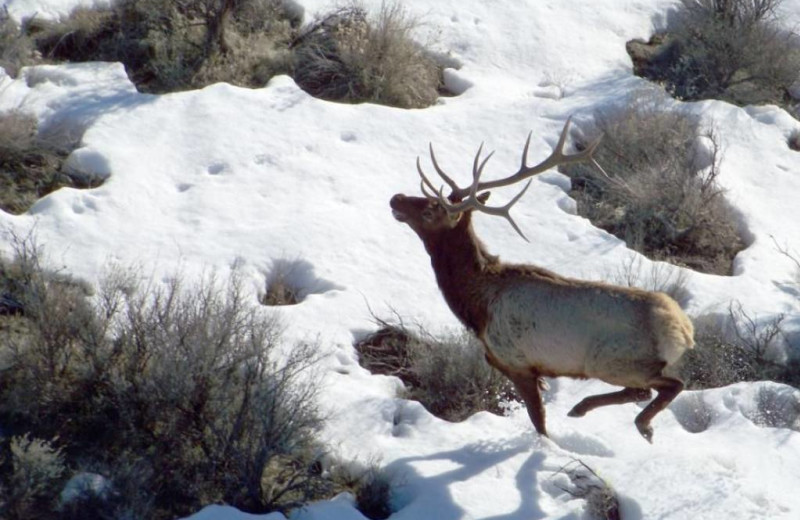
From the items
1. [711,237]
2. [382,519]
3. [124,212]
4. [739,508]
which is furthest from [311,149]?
[739,508]

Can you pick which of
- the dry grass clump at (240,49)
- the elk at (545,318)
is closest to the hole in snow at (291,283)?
the elk at (545,318)

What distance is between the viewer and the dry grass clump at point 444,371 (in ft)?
28.7

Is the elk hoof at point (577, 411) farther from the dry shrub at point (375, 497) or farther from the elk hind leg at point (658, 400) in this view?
the dry shrub at point (375, 497)

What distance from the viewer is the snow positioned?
773cm

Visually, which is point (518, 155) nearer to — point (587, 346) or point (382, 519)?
point (587, 346)

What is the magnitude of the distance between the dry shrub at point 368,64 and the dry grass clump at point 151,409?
4694mm

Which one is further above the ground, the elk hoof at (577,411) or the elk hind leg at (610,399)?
the elk hind leg at (610,399)

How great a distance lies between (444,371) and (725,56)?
24.1 feet

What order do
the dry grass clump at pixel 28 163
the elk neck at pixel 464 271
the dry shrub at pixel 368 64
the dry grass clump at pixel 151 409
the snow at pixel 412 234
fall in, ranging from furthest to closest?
the dry shrub at pixel 368 64, the dry grass clump at pixel 28 163, the elk neck at pixel 464 271, the snow at pixel 412 234, the dry grass clump at pixel 151 409

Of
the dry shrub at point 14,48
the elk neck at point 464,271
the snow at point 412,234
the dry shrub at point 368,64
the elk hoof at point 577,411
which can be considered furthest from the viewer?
the dry shrub at point 368,64

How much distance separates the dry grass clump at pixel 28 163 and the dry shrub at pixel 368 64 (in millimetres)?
2922

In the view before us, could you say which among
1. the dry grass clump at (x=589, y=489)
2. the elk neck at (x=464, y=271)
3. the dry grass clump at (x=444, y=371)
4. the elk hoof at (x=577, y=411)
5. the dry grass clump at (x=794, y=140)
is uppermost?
the elk neck at (x=464, y=271)

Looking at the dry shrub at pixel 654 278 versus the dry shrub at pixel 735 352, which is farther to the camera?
the dry shrub at pixel 654 278

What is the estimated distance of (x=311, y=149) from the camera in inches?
451
